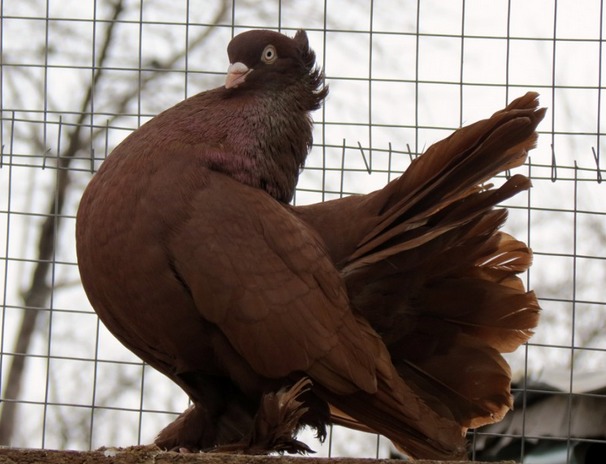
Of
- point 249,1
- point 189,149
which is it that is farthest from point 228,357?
point 249,1

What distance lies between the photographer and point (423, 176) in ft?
11.6

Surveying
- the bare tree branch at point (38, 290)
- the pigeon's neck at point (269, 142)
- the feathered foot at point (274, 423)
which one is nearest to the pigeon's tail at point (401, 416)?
the feathered foot at point (274, 423)

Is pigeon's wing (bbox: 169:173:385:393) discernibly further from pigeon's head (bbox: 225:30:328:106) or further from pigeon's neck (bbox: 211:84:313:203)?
pigeon's head (bbox: 225:30:328:106)

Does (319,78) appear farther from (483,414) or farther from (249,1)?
(249,1)

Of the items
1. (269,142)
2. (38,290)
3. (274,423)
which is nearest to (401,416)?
(274,423)

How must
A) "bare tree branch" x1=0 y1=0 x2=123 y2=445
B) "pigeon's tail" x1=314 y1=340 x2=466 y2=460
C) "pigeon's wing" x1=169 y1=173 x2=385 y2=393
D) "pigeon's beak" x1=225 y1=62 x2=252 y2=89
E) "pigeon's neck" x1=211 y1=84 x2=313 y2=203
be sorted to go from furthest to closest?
1. "bare tree branch" x1=0 y1=0 x2=123 y2=445
2. "pigeon's beak" x1=225 y1=62 x2=252 y2=89
3. "pigeon's neck" x1=211 y1=84 x2=313 y2=203
4. "pigeon's tail" x1=314 y1=340 x2=466 y2=460
5. "pigeon's wing" x1=169 y1=173 x2=385 y2=393

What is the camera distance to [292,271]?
135 inches

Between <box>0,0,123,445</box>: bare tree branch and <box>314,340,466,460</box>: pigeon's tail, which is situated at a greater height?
<box>0,0,123,445</box>: bare tree branch

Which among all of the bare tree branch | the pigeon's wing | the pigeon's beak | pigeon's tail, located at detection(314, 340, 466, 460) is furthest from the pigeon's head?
the bare tree branch

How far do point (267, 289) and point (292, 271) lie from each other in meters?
0.13

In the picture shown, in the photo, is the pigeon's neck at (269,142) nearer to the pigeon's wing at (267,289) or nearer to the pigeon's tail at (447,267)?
the pigeon's wing at (267,289)

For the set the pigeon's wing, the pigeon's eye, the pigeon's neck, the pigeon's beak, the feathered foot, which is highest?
the pigeon's eye

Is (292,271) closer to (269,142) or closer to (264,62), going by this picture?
(269,142)

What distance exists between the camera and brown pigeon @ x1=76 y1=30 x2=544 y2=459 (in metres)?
3.29
